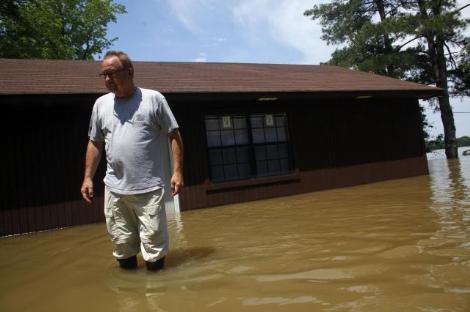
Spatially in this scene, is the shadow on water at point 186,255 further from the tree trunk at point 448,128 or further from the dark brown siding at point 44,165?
the tree trunk at point 448,128

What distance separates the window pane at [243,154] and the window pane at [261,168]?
0.96 feet

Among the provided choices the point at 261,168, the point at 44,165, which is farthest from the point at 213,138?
the point at 44,165

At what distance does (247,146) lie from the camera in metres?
9.90

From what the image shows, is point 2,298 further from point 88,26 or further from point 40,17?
point 88,26

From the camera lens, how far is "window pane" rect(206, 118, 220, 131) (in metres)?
9.45

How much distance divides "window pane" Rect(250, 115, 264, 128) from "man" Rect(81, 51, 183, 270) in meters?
6.41

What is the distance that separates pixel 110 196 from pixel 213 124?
6.02 m

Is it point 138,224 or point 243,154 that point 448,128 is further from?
point 138,224

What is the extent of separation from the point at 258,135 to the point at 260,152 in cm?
41

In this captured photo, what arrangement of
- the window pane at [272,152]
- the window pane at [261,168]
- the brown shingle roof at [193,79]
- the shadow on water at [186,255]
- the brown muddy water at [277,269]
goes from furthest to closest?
1. the window pane at [272,152]
2. the window pane at [261,168]
3. the brown shingle roof at [193,79]
4. the shadow on water at [186,255]
5. the brown muddy water at [277,269]

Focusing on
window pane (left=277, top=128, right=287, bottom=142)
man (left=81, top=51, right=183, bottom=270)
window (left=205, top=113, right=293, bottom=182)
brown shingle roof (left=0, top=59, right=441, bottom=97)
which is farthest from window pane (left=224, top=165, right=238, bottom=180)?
man (left=81, top=51, right=183, bottom=270)

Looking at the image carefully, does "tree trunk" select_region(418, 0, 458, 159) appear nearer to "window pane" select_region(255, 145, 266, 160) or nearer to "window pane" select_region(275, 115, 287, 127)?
"window pane" select_region(275, 115, 287, 127)

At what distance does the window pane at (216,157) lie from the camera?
9.39 metres

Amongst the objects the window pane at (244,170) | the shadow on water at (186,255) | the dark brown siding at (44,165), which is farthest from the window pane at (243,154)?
the shadow on water at (186,255)
